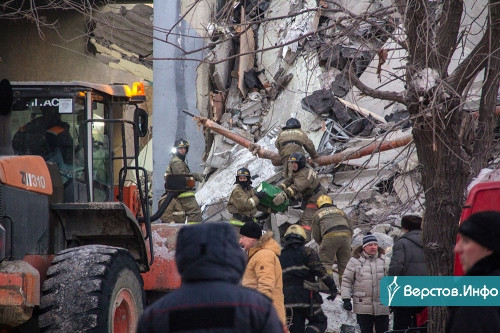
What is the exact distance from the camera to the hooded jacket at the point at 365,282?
358 inches

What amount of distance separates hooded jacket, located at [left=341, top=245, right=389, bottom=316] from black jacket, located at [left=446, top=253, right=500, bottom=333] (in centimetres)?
548

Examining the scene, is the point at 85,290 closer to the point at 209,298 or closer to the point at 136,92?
the point at 136,92

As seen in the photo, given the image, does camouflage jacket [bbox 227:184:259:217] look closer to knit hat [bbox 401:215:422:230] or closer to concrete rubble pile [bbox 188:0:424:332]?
concrete rubble pile [bbox 188:0:424:332]

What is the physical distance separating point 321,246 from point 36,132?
476 centimetres

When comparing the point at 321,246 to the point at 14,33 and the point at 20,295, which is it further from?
the point at 14,33

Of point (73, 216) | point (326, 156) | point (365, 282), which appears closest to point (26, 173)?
point (73, 216)

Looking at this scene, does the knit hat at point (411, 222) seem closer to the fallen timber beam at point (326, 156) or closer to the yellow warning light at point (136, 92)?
the fallen timber beam at point (326, 156)

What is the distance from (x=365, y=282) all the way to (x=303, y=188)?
3630mm

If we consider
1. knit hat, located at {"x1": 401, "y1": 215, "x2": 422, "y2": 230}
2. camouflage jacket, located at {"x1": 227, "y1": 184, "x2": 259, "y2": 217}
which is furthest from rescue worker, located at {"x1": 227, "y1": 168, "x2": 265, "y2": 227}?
knit hat, located at {"x1": 401, "y1": 215, "x2": 422, "y2": 230}

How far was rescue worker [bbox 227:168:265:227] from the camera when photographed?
1277cm

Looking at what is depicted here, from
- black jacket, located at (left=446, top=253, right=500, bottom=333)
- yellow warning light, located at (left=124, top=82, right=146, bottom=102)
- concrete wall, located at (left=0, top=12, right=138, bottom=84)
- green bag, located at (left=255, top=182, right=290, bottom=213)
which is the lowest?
black jacket, located at (left=446, top=253, right=500, bottom=333)

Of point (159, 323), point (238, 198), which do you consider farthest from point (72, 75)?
point (159, 323)

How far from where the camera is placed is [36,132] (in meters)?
7.55

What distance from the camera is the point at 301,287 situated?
9031mm
